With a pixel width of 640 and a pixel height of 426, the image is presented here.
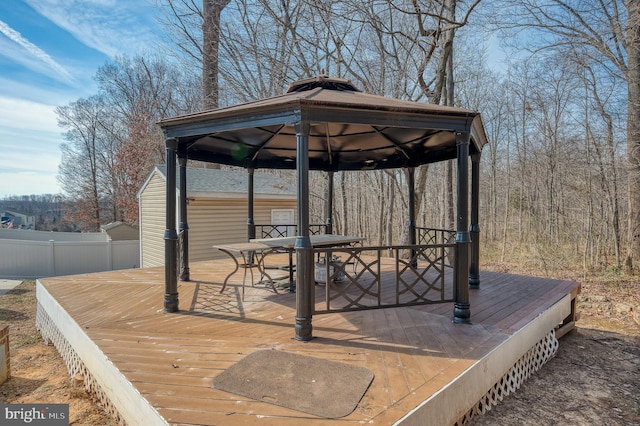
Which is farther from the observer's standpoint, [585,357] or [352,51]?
[352,51]

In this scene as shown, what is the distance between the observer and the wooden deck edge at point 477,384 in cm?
228

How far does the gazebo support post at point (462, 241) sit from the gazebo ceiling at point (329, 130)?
11.2 inches

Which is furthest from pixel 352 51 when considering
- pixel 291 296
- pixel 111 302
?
pixel 111 302

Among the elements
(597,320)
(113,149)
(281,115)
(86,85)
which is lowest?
(597,320)

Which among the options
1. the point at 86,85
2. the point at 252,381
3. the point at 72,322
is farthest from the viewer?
the point at 86,85

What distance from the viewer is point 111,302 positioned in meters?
4.76

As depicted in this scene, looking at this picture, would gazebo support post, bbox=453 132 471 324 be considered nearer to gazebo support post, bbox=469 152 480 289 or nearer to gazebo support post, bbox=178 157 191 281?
gazebo support post, bbox=469 152 480 289

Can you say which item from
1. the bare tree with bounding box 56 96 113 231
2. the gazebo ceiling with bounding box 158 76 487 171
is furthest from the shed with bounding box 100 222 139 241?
the gazebo ceiling with bounding box 158 76 487 171

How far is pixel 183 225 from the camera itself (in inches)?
224

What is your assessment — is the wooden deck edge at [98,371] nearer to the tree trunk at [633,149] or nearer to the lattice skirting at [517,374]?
the lattice skirting at [517,374]

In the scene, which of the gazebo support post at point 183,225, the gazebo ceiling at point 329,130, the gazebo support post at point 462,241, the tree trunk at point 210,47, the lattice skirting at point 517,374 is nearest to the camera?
the lattice skirting at point 517,374


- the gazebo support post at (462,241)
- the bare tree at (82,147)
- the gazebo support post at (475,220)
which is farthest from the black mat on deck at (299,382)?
the bare tree at (82,147)

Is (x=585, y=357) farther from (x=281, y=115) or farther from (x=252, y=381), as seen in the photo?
(x=281, y=115)

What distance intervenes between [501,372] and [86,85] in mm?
26491
